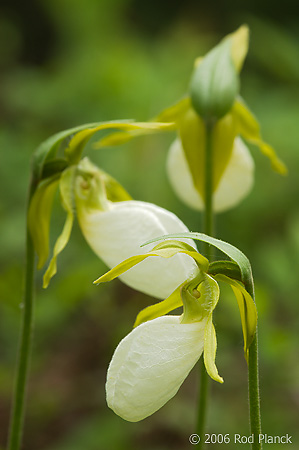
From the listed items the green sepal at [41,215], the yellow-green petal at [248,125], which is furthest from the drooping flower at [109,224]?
the yellow-green petal at [248,125]

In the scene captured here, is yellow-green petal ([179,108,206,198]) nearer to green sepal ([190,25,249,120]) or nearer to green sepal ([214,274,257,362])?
green sepal ([190,25,249,120])

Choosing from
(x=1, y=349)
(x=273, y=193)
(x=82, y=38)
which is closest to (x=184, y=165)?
(x=1, y=349)

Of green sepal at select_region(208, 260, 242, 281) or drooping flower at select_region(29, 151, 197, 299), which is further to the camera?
drooping flower at select_region(29, 151, 197, 299)

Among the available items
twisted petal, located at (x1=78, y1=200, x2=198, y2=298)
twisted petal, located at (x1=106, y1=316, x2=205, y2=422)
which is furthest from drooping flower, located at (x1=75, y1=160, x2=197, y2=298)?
twisted petal, located at (x1=106, y1=316, x2=205, y2=422)

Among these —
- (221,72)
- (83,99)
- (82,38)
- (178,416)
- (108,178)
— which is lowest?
(178,416)

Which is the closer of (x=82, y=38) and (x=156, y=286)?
(x=156, y=286)

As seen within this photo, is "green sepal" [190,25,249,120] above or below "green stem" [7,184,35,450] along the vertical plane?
above

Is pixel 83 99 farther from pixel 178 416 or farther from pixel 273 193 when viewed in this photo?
pixel 178 416
